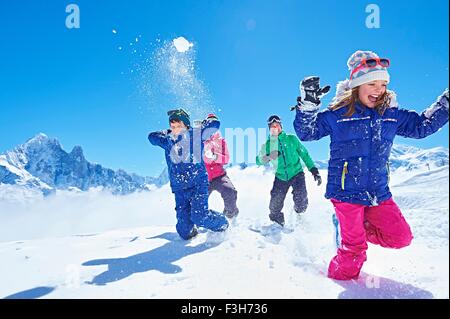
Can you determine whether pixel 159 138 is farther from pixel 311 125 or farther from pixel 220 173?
pixel 311 125

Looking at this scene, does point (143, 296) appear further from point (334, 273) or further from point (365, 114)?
point (365, 114)

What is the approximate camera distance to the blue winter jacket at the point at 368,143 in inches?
110

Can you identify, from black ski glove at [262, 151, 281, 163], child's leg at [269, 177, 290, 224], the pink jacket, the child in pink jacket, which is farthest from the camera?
the pink jacket

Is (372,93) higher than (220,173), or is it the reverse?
(372,93)

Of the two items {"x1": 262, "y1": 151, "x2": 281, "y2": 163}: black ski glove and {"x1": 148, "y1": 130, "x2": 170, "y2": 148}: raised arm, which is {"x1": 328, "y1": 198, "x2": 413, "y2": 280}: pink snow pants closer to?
{"x1": 148, "y1": 130, "x2": 170, "y2": 148}: raised arm

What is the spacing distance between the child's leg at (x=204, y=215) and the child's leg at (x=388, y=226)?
1865 millimetres

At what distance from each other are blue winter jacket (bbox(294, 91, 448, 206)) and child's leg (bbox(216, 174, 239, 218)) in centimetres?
306

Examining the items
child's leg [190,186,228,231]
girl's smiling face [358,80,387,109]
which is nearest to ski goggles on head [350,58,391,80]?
girl's smiling face [358,80,387,109]

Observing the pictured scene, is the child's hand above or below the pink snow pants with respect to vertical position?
above

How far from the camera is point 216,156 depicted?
20.6 feet

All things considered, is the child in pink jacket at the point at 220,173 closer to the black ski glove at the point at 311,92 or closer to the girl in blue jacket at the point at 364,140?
the black ski glove at the point at 311,92

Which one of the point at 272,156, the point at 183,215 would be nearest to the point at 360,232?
the point at 183,215

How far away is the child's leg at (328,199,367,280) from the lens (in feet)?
8.54

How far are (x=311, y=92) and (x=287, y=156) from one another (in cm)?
280
